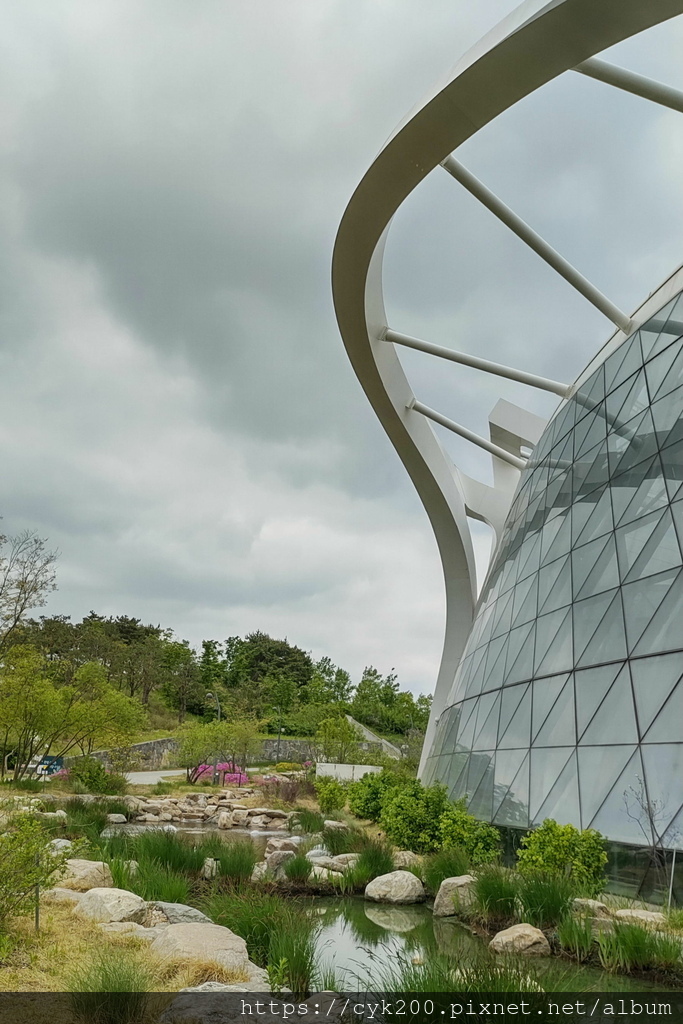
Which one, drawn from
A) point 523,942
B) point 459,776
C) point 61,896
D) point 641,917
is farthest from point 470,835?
point 61,896

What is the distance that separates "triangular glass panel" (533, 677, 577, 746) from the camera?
11586 mm

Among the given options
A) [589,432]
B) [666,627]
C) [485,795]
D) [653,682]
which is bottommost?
[485,795]

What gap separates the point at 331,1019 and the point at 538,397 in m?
26.0

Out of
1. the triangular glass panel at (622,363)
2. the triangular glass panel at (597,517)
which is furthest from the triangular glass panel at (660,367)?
the triangular glass panel at (597,517)

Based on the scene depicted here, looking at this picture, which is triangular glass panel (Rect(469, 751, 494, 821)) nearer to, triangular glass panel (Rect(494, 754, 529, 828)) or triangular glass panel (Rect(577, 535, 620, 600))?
triangular glass panel (Rect(494, 754, 529, 828))

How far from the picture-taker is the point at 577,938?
7.24 meters

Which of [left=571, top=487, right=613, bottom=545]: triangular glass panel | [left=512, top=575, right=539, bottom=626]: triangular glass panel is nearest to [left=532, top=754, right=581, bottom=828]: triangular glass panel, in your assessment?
[left=512, top=575, right=539, bottom=626]: triangular glass panel

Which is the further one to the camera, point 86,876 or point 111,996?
point 86,876

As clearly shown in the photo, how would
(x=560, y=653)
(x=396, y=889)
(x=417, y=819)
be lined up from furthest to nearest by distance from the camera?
(x=417, y=819) → (x=560, y=653) → (x=396, y=889)

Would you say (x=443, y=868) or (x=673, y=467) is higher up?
(x=673, y=467)

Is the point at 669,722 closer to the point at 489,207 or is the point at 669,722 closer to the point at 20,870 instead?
the point at 20,870

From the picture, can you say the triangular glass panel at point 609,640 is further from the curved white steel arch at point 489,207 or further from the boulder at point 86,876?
the boulder at point 86,876

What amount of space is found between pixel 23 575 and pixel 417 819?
13920 millimetres

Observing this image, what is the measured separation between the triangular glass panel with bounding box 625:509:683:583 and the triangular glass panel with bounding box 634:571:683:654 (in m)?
0.40
